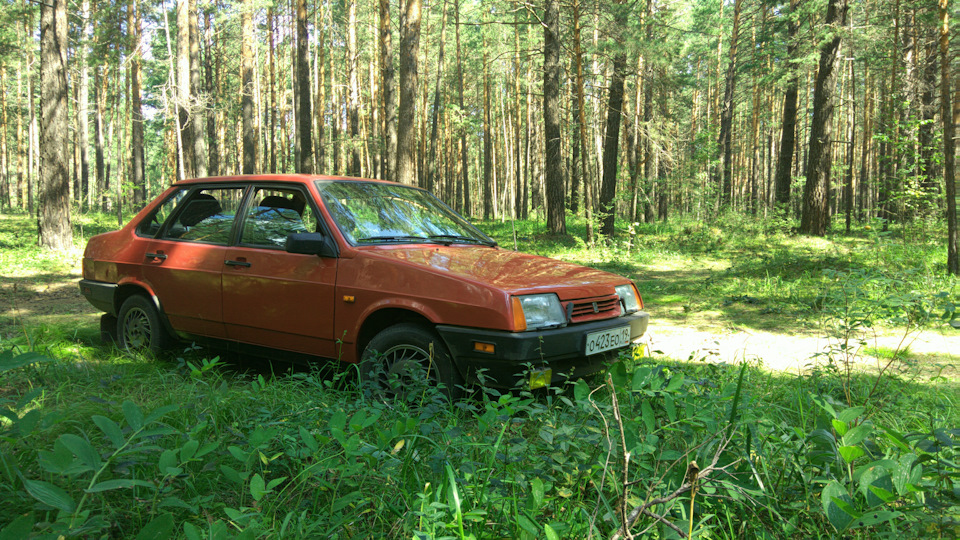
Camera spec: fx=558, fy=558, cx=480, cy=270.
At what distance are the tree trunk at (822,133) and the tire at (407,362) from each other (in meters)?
13.3

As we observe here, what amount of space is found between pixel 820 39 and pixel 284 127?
38.8 metres

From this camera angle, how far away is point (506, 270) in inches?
142

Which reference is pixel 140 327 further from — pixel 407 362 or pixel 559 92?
pixel 559 92

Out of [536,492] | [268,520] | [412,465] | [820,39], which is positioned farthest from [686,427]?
[820,39]

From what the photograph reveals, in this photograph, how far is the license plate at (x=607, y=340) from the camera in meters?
3.36

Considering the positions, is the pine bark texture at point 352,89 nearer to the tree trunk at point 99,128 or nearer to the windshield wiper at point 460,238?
the tree trunk at point 99,128

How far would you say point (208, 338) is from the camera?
4324mm

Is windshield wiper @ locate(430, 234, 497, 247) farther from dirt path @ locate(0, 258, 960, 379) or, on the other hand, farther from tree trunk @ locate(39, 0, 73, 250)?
tree trunk @ locate(39, 0, 73, 250)

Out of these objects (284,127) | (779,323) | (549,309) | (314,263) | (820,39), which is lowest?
(779,323)

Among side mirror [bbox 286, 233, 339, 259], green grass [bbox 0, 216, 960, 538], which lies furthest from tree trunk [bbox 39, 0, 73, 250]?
side mirror [bbox 286, 233, 339, 259]

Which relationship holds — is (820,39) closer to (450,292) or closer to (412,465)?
(450,292)

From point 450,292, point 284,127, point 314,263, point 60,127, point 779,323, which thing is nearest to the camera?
point 450,292

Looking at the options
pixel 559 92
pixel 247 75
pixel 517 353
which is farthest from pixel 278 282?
pixel 247 75

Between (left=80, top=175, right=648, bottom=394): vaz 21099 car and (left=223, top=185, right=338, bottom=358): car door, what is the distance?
0.03ft
